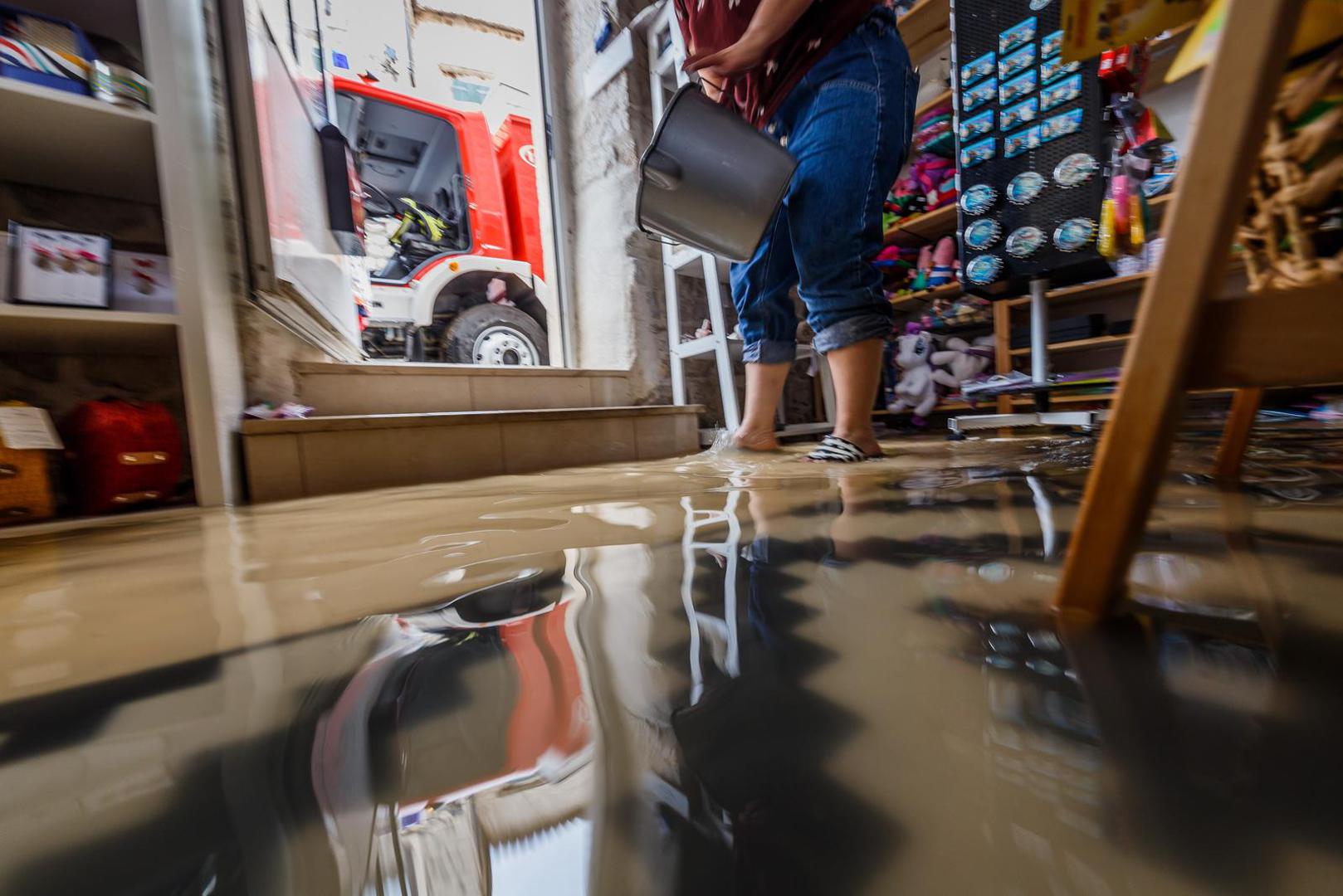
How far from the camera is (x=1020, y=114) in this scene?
5.52 feet

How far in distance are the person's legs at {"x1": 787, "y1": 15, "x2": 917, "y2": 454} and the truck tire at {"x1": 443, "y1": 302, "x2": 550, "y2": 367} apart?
1.74m

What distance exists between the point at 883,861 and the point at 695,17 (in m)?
1.54

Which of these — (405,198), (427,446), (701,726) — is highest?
(405,198)

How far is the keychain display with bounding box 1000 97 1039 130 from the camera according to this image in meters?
1.65

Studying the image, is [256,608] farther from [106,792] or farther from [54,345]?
[54,345]

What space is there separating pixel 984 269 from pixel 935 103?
2.85 ft

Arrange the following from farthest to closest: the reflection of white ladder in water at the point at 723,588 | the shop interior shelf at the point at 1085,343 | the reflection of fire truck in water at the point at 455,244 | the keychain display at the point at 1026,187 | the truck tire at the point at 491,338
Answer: the reflection of fire truck in water at the point at 455,244
the truck tire at the point at 491,338
the shop interior shelf at the point at 1085,343
the keychain display at the point at 1026,187
the reflection of white ladder in water at the point at 723,588

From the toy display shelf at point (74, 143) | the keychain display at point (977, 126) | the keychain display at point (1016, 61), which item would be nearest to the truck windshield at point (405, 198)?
the toy display shelf at point (74, 143)

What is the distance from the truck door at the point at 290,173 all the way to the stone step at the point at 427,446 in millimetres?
329

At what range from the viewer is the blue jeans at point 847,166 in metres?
1.09

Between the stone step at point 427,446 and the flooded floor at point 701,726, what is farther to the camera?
the stone step at point 427,446

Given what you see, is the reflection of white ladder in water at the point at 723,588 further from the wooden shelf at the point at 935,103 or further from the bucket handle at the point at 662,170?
the wooden shelf at the point at 935,103

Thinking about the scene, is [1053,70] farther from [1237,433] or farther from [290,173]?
[290,173]

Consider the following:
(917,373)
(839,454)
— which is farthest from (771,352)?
(917,373)
